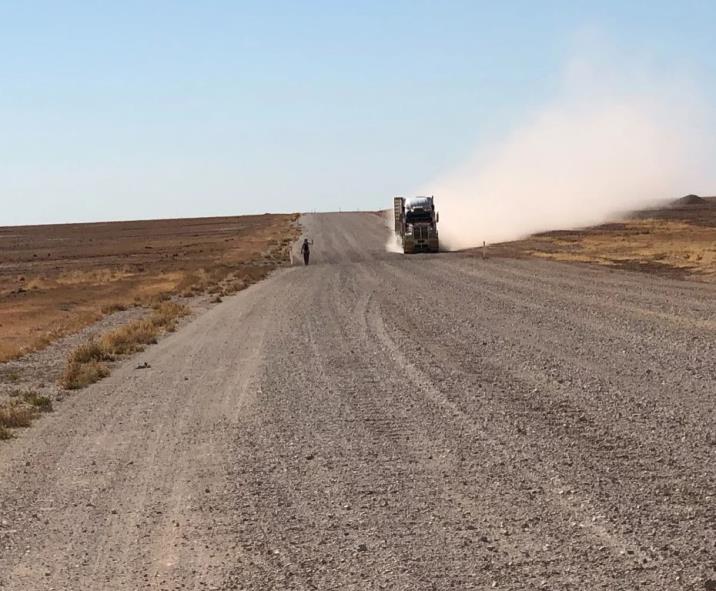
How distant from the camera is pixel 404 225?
194 feet

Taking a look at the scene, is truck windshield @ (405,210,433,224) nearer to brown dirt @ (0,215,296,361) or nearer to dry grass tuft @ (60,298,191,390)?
brown dirt @ (0,215,296,361)

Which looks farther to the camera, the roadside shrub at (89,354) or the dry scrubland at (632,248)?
the dry scrubland at (632,248)

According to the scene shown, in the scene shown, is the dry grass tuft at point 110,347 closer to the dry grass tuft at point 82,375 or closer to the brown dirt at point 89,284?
the dry grass tuft at point 82,375

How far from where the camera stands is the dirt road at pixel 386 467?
7.11m

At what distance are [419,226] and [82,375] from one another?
41.4 metres

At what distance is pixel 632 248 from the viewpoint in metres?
56.5

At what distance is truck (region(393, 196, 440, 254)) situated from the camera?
58.5 metres

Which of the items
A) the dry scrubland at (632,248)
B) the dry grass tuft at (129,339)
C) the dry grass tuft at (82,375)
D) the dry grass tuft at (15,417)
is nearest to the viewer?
the dry grass tuft at (15,417)

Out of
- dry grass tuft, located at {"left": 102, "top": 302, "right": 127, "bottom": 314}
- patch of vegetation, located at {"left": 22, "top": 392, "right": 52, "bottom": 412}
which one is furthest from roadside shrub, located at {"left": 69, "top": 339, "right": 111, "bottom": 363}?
dry grass tuft, located at {"left": 102, "top": 302, "right": 127, "bottom": 314}

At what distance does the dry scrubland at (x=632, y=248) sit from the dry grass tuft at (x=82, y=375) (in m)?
22.2

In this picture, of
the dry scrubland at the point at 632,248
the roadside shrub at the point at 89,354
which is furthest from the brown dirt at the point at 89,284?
the dry scrubland at the point at 632,248

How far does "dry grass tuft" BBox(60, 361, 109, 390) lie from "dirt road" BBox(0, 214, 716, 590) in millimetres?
328

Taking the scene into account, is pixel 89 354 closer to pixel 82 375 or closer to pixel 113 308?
pixel 82 375

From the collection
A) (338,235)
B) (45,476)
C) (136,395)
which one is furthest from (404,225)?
(45,476)
